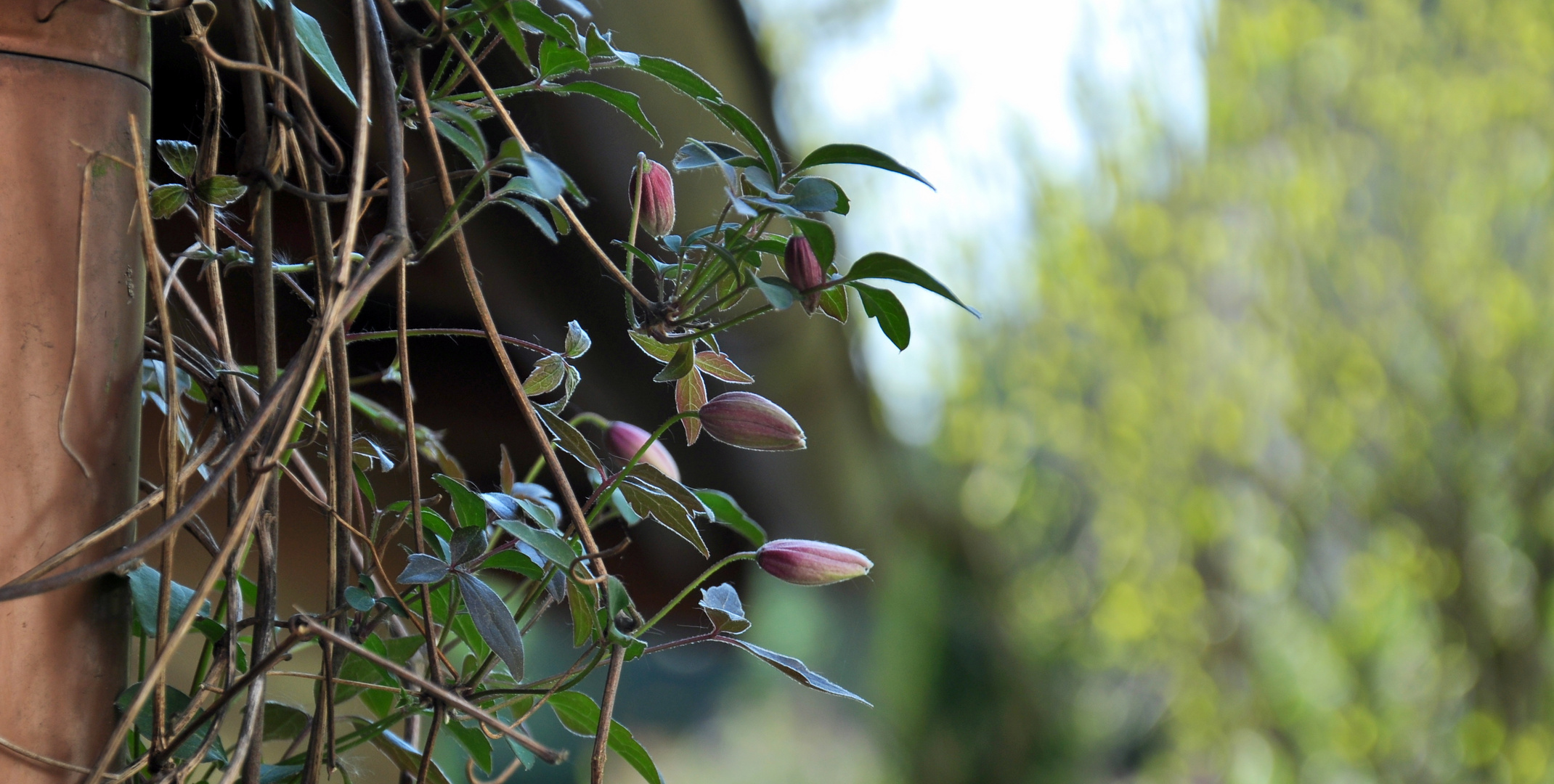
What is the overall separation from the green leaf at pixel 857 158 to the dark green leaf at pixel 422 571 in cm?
13

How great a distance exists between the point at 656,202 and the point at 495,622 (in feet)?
0.39

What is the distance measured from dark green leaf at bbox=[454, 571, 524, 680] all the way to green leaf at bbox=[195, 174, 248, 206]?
114 millimetres

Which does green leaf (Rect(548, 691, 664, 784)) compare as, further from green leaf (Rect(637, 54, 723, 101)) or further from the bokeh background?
the bokeh background

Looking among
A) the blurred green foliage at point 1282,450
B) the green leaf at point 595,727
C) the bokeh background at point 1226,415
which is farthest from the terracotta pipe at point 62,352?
the blurred green foliage at point 1282,450

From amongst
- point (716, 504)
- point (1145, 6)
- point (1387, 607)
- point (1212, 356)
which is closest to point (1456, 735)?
point (1387, 607)

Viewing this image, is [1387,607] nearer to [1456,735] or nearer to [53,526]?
[1456,735]

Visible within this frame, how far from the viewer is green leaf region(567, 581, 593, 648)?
0.24 m

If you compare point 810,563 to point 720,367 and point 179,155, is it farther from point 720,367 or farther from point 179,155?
point 179,155

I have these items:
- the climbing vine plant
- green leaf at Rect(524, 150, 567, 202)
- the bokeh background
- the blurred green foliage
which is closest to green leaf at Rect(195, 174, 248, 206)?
the climbing vine plant

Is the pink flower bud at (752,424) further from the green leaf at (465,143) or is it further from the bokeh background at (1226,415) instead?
the bokeh background at (1226,415)

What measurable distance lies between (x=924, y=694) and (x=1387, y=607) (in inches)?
30.3

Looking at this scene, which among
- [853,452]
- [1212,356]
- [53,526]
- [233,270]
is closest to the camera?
[53,526]

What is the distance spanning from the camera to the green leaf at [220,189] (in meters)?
0.24

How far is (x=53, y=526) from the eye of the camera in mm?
192
